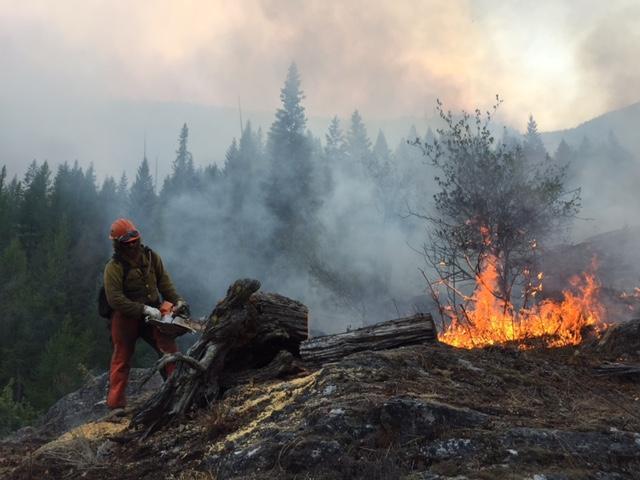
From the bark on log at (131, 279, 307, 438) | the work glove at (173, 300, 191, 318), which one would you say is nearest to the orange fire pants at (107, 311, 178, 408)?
the work glove at (173, 300, 191, 318)

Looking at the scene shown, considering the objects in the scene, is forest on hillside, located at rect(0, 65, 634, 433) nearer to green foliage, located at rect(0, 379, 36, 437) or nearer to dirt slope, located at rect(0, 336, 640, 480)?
green foliage, located at rect(0, 379, 36, 437)

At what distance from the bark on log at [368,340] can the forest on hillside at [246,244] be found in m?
6.29

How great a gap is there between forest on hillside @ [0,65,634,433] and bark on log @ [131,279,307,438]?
6468 mm

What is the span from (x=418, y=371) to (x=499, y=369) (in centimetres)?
83

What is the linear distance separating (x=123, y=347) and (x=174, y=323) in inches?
32.2

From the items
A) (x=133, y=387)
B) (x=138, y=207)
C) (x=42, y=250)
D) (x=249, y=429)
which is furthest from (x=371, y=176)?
(x=138, y=207)

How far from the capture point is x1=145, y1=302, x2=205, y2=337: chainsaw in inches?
202

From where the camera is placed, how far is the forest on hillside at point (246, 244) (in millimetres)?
24953

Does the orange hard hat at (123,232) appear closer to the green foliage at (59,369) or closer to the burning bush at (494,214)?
the burning bush at (494,214)

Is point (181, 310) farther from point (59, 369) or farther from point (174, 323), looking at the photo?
point (59, 369)

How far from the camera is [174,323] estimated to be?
201 inches

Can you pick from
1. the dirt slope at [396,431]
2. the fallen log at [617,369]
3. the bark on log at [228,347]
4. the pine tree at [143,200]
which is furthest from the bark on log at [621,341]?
the pine tree at [143,200]

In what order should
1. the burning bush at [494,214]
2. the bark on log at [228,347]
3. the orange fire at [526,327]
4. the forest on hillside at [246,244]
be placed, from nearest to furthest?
the bark on log at [228,347] < the orange fire at [526,327] < the burning bush at [494,214] < the forest on hillside at [246,244]

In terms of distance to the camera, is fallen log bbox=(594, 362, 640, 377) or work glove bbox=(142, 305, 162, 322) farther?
work glove bbox=(142, 305, 162, 322)
